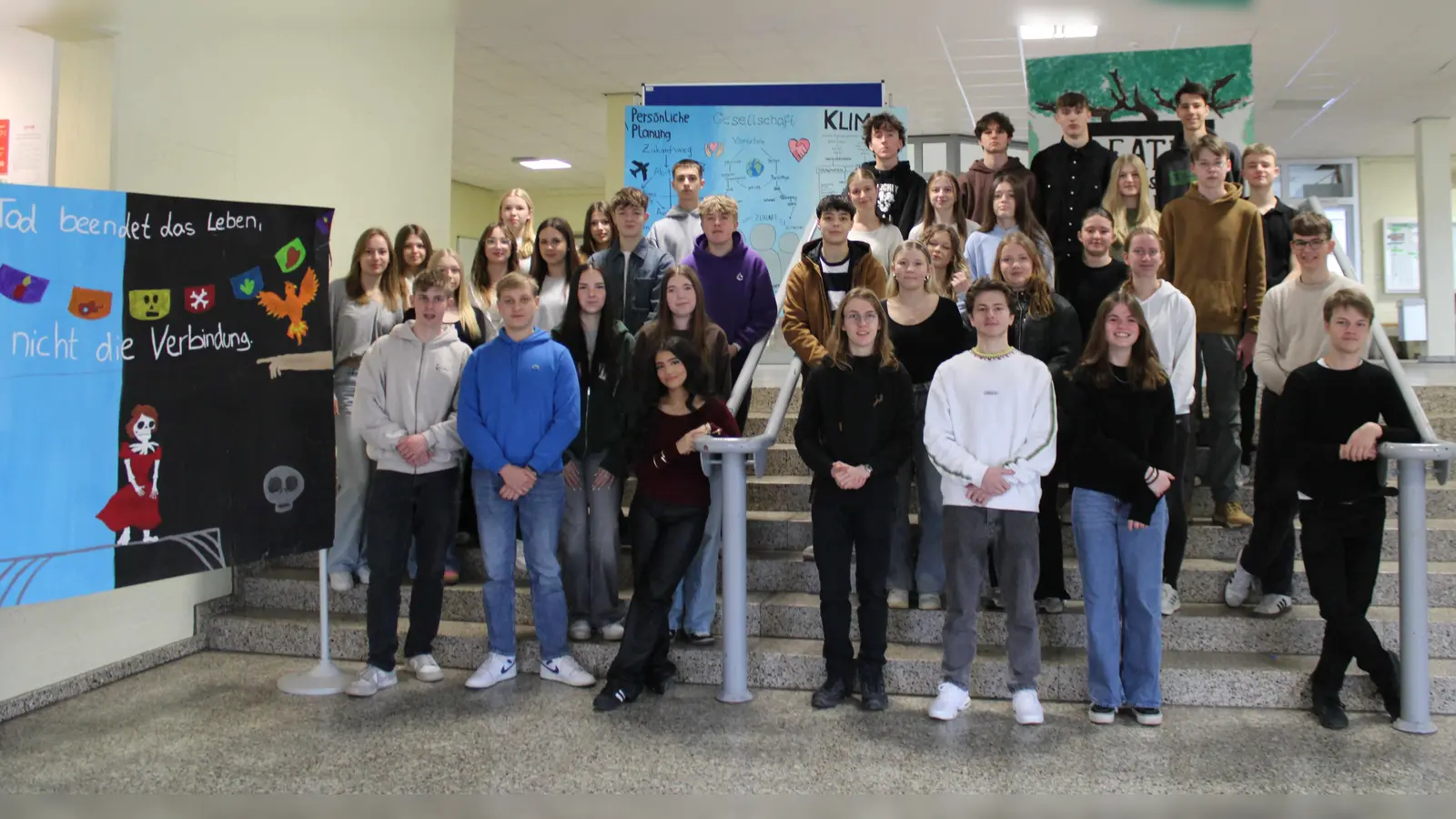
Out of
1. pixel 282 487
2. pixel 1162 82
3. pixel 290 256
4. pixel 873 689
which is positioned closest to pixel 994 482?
pixel 873 689

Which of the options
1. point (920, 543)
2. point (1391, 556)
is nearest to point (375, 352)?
point (920, 543)

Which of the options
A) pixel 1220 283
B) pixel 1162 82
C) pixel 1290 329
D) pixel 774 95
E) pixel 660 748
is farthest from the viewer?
pixel 1162 82

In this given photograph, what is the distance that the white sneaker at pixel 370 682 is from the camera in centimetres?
369

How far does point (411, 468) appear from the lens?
3799mm

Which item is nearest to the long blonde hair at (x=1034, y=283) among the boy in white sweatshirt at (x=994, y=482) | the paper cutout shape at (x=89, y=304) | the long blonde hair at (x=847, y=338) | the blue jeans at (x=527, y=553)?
the boy in white sweatshirt at (x=994, y=482)

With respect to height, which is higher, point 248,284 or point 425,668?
point 248,284

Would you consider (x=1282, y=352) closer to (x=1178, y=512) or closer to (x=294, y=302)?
(x=1178, y=512)

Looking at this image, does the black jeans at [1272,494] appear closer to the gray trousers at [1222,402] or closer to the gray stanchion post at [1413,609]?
the gray stanchion post at [1413,609]

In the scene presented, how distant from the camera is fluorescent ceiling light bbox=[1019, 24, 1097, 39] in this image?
25.5ft

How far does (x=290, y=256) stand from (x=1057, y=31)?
248 inches

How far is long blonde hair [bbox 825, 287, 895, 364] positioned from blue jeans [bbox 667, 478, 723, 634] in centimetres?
74

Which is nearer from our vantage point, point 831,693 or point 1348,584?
point 1348,584

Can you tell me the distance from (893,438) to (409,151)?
4.13 m

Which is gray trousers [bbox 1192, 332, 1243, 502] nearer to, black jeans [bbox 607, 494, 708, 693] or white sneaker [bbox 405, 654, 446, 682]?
black jeans [bbox 607, 494, 708, 693]
